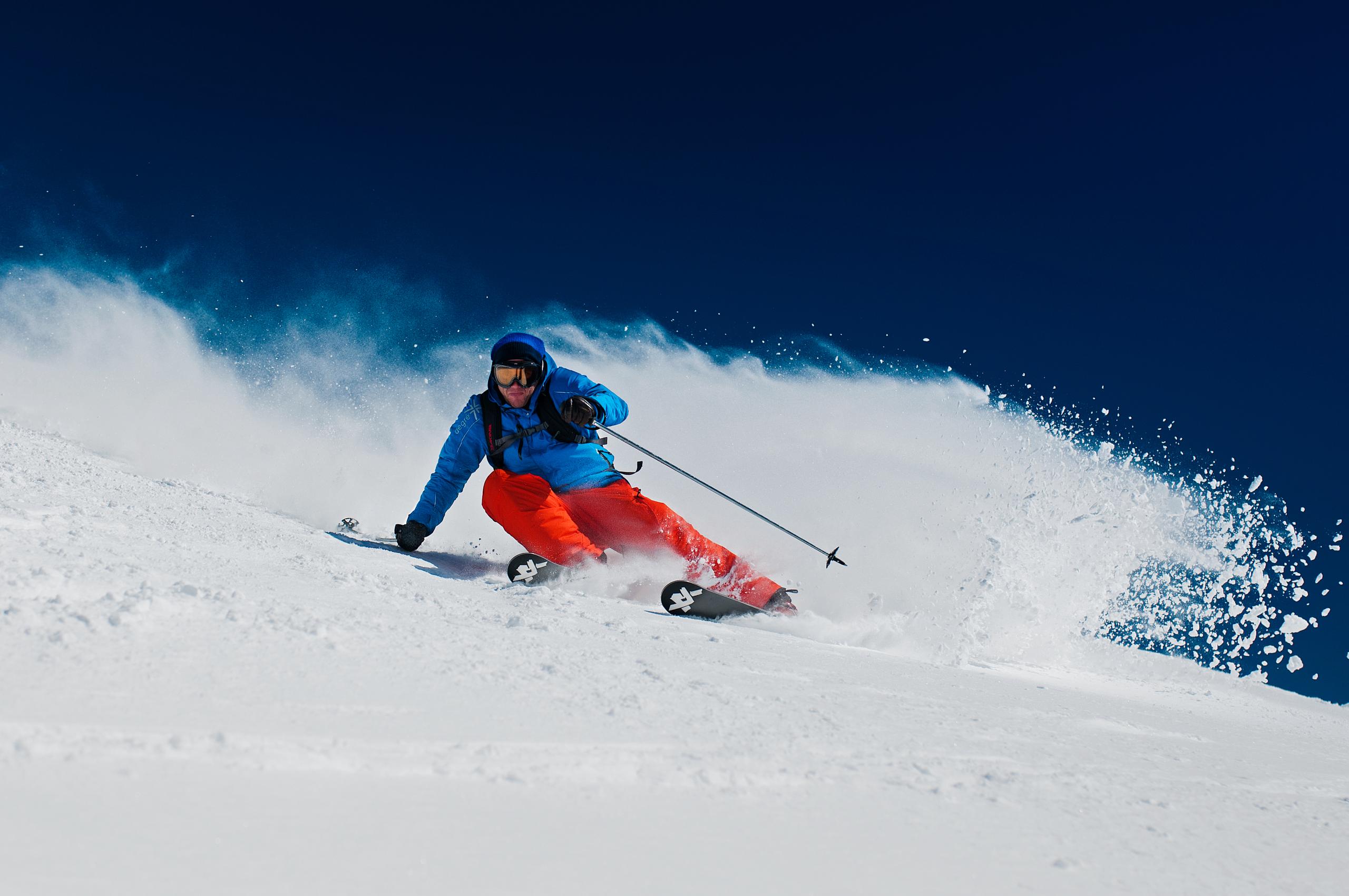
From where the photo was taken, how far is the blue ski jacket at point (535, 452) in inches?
209

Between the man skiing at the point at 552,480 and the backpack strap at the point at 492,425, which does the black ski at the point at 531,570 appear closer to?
the man skiing at the point at 552,480

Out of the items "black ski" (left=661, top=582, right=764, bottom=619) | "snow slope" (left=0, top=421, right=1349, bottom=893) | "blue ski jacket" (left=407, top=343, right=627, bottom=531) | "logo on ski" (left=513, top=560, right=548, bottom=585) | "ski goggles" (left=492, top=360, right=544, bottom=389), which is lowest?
"snow slope" (left=0, top=421, right=1349, bottom=893)

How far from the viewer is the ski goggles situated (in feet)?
17.0

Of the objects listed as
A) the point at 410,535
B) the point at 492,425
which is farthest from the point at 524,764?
the point at 492,425

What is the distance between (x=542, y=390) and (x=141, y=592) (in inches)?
142

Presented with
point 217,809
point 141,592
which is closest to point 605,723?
point 217,809

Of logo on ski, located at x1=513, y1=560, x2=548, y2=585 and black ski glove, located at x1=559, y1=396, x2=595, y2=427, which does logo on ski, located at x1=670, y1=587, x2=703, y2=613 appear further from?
black ski glove, located at x1=559, y1=396, x2=595, y2=427

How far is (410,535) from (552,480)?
104 centimetres

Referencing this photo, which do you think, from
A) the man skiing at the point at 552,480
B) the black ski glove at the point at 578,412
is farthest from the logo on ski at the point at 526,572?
the black ski glove at the point at 578,412

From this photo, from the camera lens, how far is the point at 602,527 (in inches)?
205

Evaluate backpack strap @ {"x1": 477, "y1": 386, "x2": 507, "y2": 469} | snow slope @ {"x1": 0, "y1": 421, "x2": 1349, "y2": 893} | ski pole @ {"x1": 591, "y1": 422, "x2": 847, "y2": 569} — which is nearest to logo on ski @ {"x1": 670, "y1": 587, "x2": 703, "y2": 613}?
snow slope @ {"x1": 0, "y1": 421, "x2": 1349, "y2": 893}

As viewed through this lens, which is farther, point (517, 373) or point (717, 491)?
point (717, 491)

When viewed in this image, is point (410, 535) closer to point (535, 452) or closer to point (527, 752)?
point (535, 452)

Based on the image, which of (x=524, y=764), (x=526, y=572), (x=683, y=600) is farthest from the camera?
(x=526, y=572)
